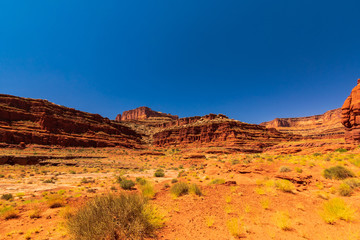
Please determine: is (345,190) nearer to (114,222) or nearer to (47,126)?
(114,222)

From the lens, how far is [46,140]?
39312 millimetres

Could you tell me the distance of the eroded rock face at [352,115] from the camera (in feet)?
74.4

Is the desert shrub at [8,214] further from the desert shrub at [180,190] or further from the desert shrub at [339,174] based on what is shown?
the desert shrub at [339,174]

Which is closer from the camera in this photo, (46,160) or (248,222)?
(248,222)

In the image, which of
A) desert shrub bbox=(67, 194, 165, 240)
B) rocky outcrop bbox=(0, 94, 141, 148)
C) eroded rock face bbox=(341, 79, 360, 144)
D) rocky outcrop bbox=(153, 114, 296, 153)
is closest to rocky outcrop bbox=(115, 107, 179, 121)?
rocky outcrop bbox=(153, 114, 296, 153)

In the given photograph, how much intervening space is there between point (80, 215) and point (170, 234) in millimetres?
2492

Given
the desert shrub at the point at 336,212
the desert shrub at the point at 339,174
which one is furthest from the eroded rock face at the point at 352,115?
the desert shrub at the point at 336,212

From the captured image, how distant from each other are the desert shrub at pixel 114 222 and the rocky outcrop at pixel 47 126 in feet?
153

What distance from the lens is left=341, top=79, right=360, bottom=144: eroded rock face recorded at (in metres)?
22.7

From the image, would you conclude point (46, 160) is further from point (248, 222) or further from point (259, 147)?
point (259, 147)

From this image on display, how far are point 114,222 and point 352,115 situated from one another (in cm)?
3524

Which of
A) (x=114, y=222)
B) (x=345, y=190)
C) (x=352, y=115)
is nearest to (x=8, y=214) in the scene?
(x=114, y=222)

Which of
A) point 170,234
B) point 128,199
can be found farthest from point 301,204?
point 128,199

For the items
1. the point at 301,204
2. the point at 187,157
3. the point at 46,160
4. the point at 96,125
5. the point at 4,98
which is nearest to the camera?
the point at 301,204
